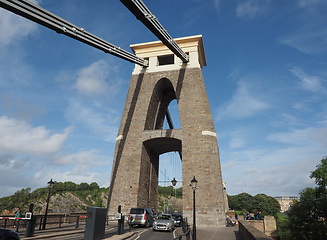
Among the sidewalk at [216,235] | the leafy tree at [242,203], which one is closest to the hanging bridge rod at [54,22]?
the sidewalk at [216,235]

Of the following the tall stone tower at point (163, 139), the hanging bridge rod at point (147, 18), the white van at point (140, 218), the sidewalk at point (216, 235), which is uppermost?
the hanging bridge rod at point (147, 18)

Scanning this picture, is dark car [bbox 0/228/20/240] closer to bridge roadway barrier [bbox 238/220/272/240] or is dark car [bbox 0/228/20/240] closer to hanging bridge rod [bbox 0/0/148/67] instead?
bridge roadway barrier [bbox 238/220/272/240]

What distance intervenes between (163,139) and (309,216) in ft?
52.0

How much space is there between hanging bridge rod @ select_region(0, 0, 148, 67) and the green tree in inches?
848

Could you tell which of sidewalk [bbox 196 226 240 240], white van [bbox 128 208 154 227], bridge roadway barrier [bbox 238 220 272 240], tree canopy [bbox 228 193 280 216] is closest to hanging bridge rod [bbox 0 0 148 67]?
white van [bbox 128 208 154 227]

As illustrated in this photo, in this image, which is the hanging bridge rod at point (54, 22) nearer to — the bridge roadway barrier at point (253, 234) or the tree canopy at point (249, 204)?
the bridge roadway barrier at point (253, 234)

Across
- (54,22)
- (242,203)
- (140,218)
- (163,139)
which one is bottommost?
(140,218)

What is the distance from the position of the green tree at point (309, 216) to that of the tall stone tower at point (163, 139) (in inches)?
252

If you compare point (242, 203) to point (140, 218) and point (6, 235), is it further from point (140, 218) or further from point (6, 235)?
point (6, 235)

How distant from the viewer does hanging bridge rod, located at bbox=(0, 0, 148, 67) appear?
14.4 meters

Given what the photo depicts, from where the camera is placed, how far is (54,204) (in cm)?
6525

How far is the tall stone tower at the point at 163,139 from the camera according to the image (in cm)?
2472

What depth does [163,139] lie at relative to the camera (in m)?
28.7

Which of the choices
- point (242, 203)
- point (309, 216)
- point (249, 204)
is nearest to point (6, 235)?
point (309, 216)
